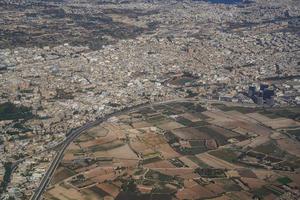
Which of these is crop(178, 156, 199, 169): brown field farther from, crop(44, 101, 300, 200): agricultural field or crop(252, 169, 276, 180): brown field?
crop(252, 169, 276, 180): brown field

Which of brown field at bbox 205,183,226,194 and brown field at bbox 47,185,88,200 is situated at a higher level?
brown field at bbox 205,183,226,194

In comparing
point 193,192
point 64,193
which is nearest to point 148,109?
point 193,192

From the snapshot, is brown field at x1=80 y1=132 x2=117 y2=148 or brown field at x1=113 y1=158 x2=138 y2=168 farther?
brown field at x1=80 y1=132 x2=117 y2=148

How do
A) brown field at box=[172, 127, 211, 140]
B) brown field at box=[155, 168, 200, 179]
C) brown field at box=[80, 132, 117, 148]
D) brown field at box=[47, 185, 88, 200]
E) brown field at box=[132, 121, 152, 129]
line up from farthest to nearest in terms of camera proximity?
brown field at box=[132, 121, 152, 129]
brown field at box=[172, 127, 211, 140]
brown field at box=[80, 132, 117, 148]
brown field at box=[155, 168, 200, 179]
brown field at box=[47, 185, 88, 200]

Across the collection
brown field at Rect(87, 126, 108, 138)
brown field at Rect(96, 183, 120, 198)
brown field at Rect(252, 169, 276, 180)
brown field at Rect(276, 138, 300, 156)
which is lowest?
brown field at Rect(87, 126, 108, 138)

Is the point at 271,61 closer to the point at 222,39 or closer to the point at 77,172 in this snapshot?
the point at 222,39

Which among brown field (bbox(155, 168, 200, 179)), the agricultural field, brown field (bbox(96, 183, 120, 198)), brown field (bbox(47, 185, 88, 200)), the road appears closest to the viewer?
brown field (bbox(47, 185, 88, 200))

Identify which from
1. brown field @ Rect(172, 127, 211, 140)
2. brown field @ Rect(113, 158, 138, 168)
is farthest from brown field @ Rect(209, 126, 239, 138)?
brown field @ Rect(113, 158, 138, 168)

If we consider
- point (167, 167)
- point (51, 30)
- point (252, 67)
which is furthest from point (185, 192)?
point (51, 30)
